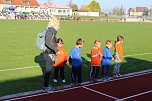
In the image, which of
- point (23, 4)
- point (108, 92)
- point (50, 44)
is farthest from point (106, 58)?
point (23, 4)

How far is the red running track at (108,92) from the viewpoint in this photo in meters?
7.67

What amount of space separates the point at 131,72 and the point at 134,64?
1700 mm

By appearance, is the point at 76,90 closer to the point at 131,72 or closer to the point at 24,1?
the point at 131,72

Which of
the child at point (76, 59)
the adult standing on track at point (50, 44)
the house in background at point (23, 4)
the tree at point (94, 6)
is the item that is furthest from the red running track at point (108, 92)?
the tree at point (94, 6)

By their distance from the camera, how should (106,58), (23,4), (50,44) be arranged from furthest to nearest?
(23,4)
(106,58)
(50,44)

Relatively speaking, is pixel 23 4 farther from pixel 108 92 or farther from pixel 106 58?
pixel 108 92

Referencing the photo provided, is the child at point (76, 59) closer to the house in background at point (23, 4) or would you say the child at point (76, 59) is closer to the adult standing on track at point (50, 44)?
the adult standing on track at point (50, 44)

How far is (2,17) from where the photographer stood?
201 feet

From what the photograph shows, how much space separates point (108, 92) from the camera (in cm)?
830

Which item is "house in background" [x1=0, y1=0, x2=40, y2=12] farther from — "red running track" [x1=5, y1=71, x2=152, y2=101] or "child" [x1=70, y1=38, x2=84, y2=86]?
"red running track" [x1=5, y1=71, x2=152, y2=101]

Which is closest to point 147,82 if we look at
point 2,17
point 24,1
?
point 2,17

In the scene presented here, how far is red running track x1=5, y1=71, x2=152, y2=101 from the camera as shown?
7.67 m

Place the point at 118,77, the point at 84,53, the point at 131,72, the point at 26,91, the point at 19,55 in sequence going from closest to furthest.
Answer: the point at 26,91
the point at 118,77
the point at 131,72
the point at 19,55
the point at 84,53

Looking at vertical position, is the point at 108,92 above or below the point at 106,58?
below
